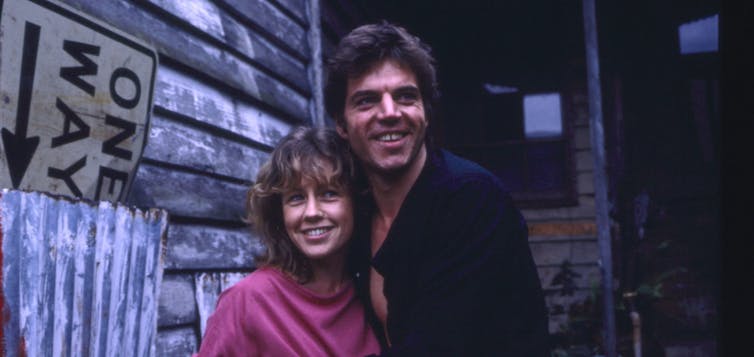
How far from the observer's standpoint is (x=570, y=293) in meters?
7.84

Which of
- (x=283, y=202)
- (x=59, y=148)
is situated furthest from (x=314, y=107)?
(x=59, y=148)

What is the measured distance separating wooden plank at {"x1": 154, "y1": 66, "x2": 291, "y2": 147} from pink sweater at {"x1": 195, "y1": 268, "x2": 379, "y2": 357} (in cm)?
97

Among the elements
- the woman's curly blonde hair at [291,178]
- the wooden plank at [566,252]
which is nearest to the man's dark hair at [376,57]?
the woman's curly blonde hair at [291,178]

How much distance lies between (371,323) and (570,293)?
593cm

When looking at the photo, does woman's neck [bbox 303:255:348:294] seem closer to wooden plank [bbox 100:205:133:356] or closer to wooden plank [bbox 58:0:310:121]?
wooden plank [bbox 100:205:133:356]

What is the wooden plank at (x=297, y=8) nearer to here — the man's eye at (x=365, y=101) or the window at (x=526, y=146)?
the man's eye at (x=365, y=101)

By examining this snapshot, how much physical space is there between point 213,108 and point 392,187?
1.29 metres

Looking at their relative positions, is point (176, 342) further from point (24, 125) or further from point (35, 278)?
point (35, 278)

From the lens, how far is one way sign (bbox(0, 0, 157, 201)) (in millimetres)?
1962

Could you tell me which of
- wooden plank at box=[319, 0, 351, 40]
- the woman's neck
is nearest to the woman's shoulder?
the woman's neck

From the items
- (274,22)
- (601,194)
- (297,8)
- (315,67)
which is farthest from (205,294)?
(601,194)

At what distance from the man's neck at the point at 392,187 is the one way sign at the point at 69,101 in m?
0.82

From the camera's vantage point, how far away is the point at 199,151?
3178mm

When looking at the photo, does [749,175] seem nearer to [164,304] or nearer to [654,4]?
[164,304]
